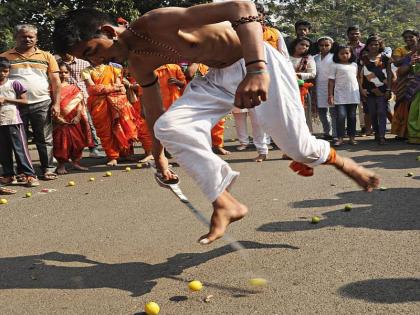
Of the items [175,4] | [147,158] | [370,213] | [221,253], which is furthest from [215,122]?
[175,4]

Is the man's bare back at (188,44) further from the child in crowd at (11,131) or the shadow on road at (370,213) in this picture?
the child in crowd at (11,131)

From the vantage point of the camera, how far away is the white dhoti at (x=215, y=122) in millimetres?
3189

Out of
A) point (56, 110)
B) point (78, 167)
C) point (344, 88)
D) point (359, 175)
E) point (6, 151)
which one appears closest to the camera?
point (359, 175)

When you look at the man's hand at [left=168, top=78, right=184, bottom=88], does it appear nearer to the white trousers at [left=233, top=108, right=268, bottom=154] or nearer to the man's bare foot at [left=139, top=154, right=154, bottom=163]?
the white trousers at [left=233, top=108, right=268, bottom=154]

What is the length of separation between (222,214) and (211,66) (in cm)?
99

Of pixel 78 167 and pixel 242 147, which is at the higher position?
pixel 78 167

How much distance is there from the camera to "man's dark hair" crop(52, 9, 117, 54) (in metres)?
3.22

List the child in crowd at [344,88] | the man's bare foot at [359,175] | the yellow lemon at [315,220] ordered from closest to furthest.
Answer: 1. the man's bare foot at [359,175]
2. the yellow lemon at [315,220]
3. the child in crowd at [344,88]

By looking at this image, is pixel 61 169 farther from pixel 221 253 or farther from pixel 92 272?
pixel 221 253

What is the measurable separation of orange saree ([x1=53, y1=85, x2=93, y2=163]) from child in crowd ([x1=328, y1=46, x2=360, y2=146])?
4.10 metres

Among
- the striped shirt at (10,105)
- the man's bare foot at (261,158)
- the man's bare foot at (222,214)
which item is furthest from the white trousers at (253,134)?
the man's bare foot at (222,214)

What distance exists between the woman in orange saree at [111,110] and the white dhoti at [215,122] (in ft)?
16.3

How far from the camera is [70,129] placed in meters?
8.06

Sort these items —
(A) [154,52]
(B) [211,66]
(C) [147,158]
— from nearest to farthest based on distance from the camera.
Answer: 1. (A) [154,52]
2. (B) [211,66]
3. (C) [147,158]
